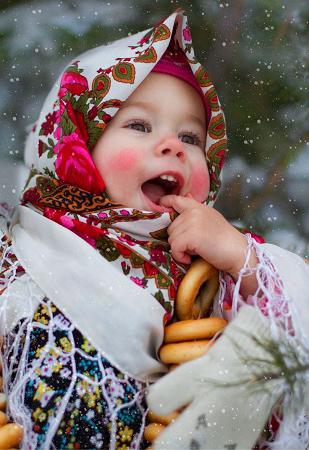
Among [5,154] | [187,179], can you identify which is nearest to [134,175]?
[187,179]

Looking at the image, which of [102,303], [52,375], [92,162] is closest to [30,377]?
[52,375]

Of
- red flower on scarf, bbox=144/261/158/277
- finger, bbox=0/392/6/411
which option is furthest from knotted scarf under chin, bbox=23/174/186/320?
finger, bbox=0/392/6/411

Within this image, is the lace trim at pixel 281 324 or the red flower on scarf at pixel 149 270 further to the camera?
the red flower on scarf at pixel 149 270

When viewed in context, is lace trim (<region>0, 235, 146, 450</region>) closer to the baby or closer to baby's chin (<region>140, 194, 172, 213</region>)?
the baby

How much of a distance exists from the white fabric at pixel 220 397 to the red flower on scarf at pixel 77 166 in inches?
14.7

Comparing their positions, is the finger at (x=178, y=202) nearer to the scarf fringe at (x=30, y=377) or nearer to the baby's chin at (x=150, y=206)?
the baby's chin at (x=150, y=206)

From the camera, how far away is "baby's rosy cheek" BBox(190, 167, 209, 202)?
1.21 meters

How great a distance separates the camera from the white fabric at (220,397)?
85 centimetres

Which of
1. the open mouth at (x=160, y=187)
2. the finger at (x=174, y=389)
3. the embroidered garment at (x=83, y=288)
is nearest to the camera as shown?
the finger at (x=174, y=389)

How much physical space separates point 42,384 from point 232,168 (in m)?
0.82

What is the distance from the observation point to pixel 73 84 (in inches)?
48.2

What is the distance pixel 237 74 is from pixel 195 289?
74 centimetres

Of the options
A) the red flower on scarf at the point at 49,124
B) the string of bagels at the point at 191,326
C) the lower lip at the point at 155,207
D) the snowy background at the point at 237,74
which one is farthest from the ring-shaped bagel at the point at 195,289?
the snowy background at the point at 237,74

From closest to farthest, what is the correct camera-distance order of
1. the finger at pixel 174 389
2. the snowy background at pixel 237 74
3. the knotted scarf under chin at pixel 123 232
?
the finger at pixel 174 389, the knotted scarf under chin at pixel 123 232, the snowy background at pixel 237 74
